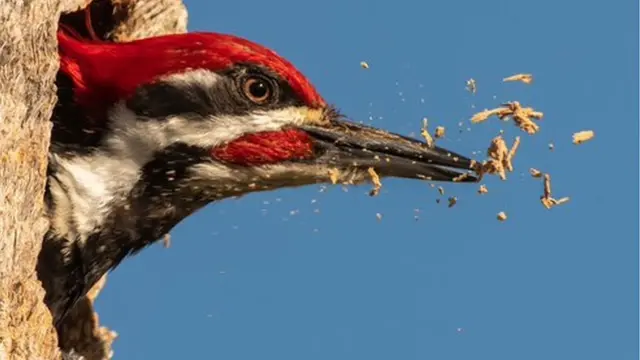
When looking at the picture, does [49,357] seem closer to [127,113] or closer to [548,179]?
[127,113]

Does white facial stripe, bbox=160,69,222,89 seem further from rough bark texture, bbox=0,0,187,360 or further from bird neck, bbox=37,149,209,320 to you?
rough bark texture, bbox=0,0,187,360

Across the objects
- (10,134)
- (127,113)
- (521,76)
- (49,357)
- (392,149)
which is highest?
(521,76)

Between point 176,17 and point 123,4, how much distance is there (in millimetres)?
277

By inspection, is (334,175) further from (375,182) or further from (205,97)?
(205,97)

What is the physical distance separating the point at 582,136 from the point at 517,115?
217 mm

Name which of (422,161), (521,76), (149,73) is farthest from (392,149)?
(149,73)

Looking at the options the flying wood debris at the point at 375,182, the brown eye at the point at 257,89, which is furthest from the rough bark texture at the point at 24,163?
the flying wood debris at the point at 375,182

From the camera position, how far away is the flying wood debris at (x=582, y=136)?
4.58 meters

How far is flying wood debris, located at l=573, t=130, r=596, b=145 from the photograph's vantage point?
458 centimetres

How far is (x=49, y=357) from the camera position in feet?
12.7

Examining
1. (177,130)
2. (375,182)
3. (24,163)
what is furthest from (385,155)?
(24,163)

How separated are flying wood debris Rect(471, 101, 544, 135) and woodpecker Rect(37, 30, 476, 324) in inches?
10.0

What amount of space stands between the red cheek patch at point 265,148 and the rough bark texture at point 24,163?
2.06 ft

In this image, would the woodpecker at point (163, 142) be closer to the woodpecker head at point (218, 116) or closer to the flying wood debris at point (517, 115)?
the woodpecker head at point (218, 116)
